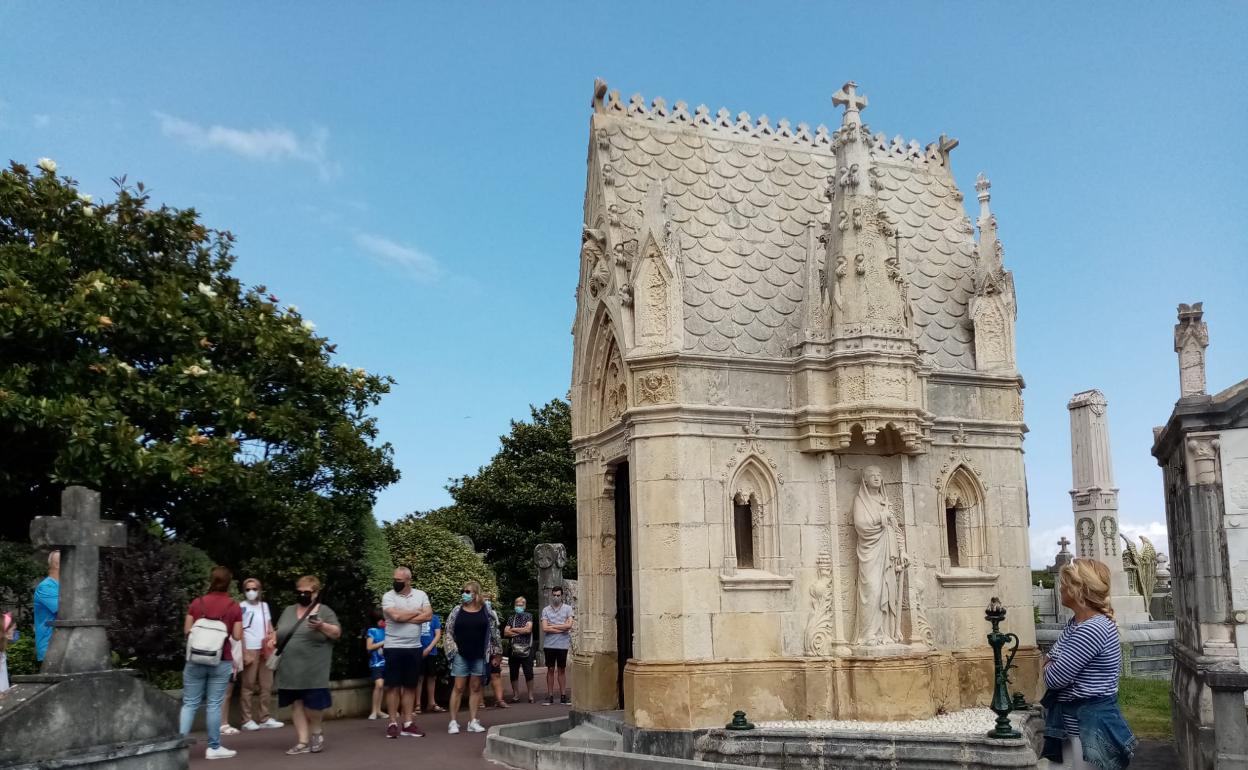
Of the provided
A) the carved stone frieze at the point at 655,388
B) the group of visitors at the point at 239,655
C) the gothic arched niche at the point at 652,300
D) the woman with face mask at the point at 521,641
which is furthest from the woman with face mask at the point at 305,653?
the woman with face mask at the point at 521,641

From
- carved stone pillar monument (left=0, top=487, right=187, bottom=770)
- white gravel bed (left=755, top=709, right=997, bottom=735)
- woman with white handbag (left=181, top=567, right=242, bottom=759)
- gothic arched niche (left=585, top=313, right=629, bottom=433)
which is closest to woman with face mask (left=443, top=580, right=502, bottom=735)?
gothic arched niche (left=585, top=313, right=629, bottom=433)

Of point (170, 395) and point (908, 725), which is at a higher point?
point (170, 395)

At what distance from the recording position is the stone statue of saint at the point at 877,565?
12.1m

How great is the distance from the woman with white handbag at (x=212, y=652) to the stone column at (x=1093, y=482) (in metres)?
23.2

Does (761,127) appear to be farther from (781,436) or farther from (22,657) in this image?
(22,657)

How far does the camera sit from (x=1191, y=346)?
1035 cm

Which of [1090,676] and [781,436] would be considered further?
[781,436]

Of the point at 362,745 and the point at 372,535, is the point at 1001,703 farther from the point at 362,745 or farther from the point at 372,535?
the point at 372,535

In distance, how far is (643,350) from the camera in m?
12.3

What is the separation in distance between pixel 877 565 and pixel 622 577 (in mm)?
3358

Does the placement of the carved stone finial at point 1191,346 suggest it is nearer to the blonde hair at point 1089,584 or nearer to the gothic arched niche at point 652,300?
the blonde hair at point 1089,584

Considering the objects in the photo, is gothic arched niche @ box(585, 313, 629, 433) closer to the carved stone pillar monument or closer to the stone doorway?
the stone doorway

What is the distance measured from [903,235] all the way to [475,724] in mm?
8275

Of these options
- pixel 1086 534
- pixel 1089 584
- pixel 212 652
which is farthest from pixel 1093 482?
pixel 1089 584
